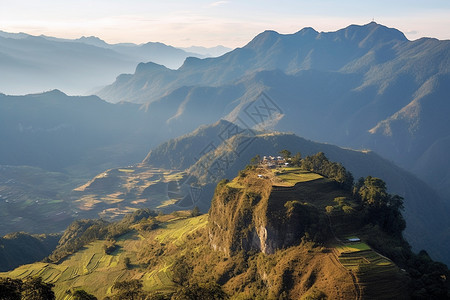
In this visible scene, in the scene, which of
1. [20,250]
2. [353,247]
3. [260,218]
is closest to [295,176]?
[260,218]

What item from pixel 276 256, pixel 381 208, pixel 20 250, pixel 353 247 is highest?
pixel 381 208

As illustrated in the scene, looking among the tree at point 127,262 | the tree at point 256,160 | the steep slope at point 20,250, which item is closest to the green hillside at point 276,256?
the tree at point 127,262

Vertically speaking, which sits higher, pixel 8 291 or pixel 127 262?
pixel 8 291

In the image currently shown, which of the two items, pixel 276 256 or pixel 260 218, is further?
pixel 260 218

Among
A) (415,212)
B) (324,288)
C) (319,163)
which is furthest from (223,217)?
(415,212)

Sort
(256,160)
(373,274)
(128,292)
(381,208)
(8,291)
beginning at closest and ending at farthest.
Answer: (8,291), (373,274), (128,292), (381,208), (256,160)

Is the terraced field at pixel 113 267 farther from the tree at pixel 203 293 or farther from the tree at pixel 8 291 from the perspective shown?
the tree at pixel 8 291

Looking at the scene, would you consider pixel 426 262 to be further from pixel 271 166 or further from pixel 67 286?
pixel 67 286

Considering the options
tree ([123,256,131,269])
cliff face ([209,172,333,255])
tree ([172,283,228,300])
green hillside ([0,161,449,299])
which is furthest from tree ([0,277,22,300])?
tree ([123,256,131,269])

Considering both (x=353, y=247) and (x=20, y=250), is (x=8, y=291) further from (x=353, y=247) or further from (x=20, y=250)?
(x=20, y=250)
